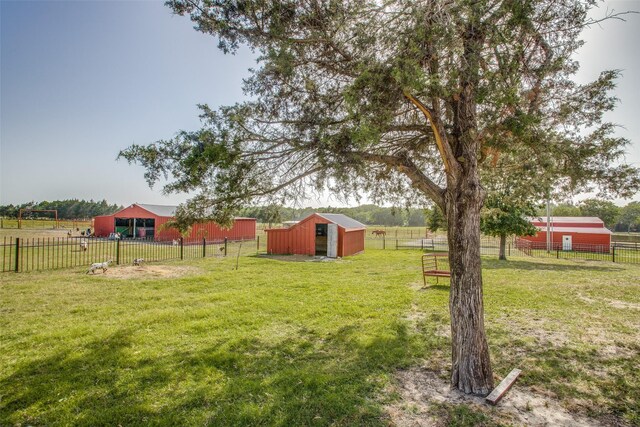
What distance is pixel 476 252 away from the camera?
13.3 feet

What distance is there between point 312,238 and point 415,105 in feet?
49.4

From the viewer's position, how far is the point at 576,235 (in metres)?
27.2

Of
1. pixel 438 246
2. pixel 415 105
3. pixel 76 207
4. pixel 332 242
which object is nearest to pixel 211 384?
pixel 415 105

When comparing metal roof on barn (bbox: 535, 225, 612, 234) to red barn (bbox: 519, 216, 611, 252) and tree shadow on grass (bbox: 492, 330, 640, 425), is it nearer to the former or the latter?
red barn (bbox: 519, 216, 611, 252)

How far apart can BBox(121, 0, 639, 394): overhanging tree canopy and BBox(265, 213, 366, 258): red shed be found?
43.7 feet

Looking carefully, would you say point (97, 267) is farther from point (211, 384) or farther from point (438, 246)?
point (438, 246)

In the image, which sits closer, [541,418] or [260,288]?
[541,418]

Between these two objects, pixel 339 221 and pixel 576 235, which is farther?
pixel 576 235

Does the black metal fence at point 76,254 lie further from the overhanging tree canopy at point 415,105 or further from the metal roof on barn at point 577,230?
the metal roof on barn at point 577,230

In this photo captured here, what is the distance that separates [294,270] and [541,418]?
10128mm

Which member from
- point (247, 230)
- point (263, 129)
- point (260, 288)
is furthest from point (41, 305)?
point (247, 230)

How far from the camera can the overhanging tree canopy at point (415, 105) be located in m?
3.55

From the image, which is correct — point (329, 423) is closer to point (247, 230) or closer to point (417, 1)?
point (417, 1)

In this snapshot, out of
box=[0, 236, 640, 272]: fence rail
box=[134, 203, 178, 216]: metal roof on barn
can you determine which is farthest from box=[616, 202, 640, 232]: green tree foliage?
box=[134, 203, 178, 216]: metal roof on barn
